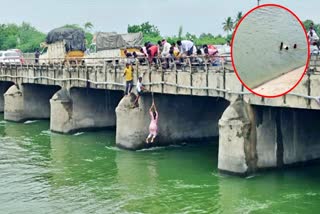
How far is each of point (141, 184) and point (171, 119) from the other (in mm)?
7125

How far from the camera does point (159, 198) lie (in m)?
15.2

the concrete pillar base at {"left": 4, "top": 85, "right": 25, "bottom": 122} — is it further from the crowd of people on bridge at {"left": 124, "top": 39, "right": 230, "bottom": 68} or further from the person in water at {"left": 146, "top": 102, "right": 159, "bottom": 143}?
the person in water at {"left": 146, "top": 102, "right": 159, "bottom": 143}

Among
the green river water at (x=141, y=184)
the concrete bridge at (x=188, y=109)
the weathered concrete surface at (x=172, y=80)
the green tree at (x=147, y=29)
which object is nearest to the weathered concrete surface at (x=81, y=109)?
the concrete bridge at (x=188, y=109)

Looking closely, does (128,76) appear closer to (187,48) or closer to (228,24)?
(187,48)

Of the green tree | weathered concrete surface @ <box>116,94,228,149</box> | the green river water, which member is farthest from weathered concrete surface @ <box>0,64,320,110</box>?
the green tree

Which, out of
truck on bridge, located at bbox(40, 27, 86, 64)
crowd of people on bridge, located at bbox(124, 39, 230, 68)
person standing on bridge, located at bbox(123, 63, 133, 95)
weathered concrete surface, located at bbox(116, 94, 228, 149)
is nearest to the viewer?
crowd of people on bridge, located at bbox(124, 39, 230, 68)

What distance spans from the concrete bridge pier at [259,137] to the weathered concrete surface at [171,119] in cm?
626

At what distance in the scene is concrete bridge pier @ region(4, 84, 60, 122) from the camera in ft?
113

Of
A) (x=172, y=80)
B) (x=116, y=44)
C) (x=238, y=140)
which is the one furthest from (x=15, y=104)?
(x=238, y=140)

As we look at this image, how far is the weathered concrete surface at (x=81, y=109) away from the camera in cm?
2869

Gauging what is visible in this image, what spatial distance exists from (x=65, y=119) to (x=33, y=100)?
7494 mm

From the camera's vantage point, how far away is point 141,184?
1714cm

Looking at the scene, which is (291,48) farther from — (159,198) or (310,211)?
(159,198)

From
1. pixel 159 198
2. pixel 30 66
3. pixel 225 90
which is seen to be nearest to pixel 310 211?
pixel 159 198
